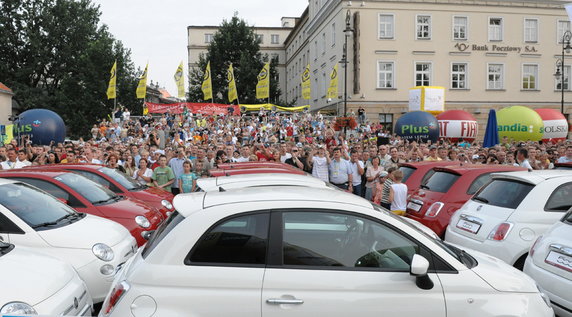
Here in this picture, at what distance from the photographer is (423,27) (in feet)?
120

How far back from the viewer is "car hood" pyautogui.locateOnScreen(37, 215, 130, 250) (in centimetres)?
496

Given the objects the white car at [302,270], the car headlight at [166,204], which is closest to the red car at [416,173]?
the car headlight at [166,204]

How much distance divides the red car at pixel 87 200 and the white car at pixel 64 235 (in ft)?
2.98

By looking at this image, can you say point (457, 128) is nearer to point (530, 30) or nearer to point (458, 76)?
point (458, 76)

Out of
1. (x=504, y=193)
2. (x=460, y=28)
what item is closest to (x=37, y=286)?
(x=504, y=193)

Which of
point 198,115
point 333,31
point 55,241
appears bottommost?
point 55,241

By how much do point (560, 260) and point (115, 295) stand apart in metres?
3.98

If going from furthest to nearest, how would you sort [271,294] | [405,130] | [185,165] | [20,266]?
[405,130]
[185,165]
[20,266]
[271,294]

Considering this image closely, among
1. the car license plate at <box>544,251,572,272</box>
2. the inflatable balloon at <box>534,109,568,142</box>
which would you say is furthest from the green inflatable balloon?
the car license plate at <box>544,251,572,272</box>

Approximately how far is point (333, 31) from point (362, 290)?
124ft

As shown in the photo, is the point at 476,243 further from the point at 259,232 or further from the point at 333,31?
the point at 333,31

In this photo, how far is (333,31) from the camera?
38781mm

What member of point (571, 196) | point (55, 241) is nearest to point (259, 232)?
point (55, 241)

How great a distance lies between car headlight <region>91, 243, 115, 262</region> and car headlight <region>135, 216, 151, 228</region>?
1618mm
